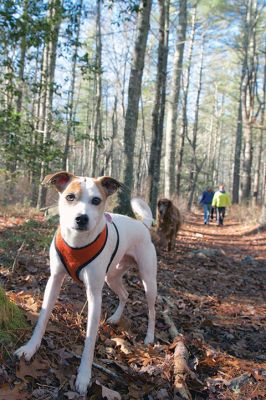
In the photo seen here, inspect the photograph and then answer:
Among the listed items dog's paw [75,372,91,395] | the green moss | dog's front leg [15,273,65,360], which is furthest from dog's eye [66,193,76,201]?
dog's paw [75,372,91,395]

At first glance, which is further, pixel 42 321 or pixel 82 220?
pixel 42 321

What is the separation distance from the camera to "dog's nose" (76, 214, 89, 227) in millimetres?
2895

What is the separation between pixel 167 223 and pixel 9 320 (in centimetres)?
700

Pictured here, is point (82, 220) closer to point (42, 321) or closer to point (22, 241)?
point (42, 321)

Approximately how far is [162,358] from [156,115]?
33.3 feet

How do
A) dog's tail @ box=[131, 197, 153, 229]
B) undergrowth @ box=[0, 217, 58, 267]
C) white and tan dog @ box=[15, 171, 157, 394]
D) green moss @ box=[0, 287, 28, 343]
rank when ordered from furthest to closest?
undergrowth @ box=[0, 217, 58, 267], dog's tail @ box=[131, 197, 153, 229], green moss @ box=[0, 287, 28, 343], white and tan dog @ box=[15, 171, 157, 394]

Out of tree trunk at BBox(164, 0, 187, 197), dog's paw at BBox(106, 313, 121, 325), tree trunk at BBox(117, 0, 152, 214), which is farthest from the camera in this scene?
tree trunk at BBox(164, 0, 187, 197)

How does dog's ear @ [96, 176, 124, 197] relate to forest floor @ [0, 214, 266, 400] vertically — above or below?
above

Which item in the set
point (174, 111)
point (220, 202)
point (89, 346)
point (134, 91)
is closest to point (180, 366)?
point (89, 346)

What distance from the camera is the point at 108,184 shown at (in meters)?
3.34

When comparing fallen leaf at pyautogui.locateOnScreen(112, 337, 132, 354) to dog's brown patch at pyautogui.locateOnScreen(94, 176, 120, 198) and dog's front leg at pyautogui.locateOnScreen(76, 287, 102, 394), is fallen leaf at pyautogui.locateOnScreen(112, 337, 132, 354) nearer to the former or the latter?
dog's front leg at pyautogui.locateOnScreen(76, 287, 102, 394)

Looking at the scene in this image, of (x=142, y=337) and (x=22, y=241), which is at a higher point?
(x=22, y=241)

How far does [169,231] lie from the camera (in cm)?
986

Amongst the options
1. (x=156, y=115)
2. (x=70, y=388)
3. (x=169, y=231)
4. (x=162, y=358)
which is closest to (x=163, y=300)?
(x=162, y=358)
